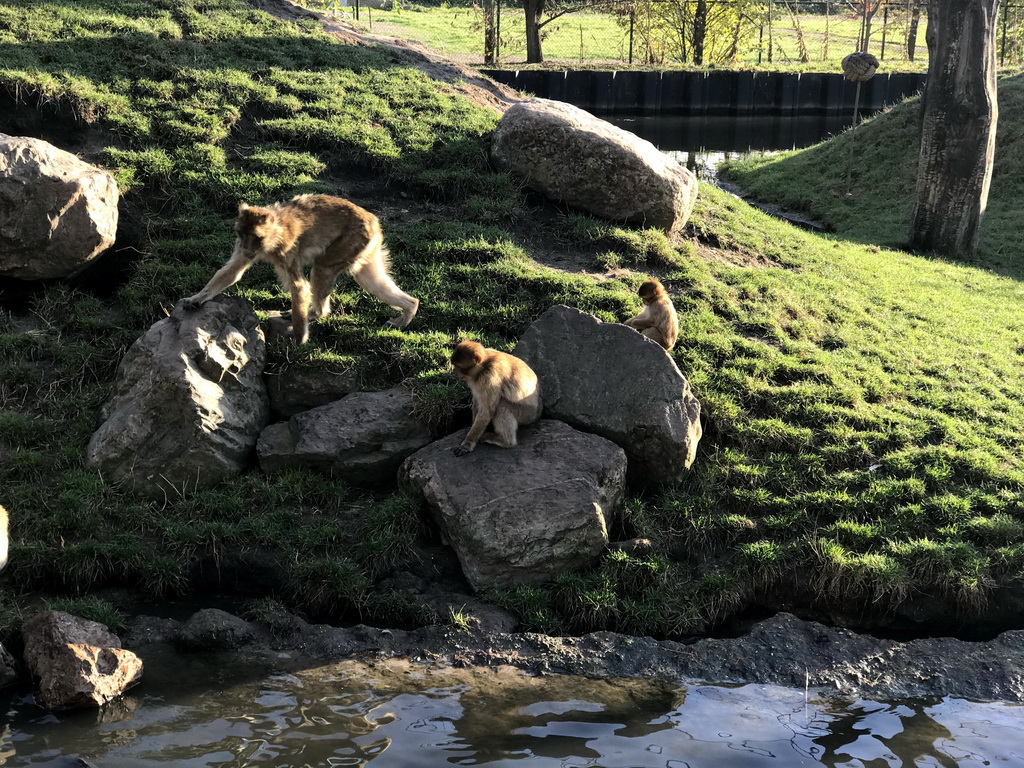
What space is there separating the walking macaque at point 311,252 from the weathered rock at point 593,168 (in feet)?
13.6

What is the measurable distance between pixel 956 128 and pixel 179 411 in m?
16.1

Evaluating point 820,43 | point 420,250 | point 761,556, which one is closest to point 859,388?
point 761,556

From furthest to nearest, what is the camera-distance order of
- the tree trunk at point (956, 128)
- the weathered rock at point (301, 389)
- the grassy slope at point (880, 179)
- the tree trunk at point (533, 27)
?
the tree trunk at point (533, 27) → the grassy slope at point (880, 179) → the tree trunk at point (956, 128) → the weathered rock at point (301, 389)

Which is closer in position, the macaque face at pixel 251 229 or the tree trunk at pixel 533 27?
the macaque face at pixel 251 229

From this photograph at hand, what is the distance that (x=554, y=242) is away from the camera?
13797 millimetres

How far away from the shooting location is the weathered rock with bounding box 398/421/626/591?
29.0ft

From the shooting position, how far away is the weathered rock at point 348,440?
32.1 ft

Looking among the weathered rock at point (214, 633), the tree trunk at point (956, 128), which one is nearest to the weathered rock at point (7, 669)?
the weathered rock at point (214, 633)

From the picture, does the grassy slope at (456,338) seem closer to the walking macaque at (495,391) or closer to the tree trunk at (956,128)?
the walking macaque at (495,391)

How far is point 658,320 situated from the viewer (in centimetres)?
1077

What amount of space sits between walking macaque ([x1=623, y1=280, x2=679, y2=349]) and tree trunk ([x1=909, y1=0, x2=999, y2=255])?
10998 millimetres

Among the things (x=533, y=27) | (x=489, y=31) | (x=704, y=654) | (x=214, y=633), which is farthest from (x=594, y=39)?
(x=214, y=633)

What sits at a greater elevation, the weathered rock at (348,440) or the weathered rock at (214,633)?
the weathered rock at (348,440)

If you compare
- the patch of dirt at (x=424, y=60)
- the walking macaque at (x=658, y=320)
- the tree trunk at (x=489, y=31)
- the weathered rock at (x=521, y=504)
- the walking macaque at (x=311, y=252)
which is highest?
the tree trunk at (x=489, y=31)
